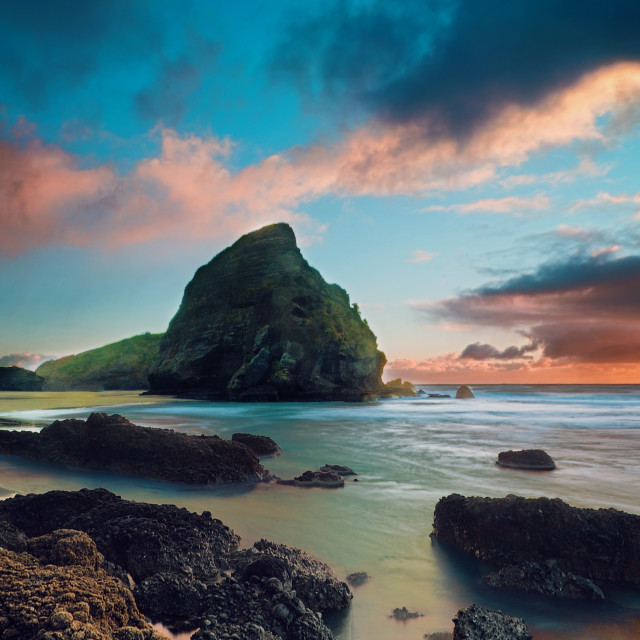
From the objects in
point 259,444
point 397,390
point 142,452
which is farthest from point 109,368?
point 142,452

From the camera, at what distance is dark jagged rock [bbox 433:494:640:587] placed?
12.9 feet

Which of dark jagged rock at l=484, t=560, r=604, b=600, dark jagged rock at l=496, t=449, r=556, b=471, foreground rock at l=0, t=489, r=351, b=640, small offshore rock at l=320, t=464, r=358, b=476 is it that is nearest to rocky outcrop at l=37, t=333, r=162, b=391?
small offshore rock at l=320, t=464, r=358, b=476

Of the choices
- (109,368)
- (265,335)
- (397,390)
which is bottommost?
(397,390)

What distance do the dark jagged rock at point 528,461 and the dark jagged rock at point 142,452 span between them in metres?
5.17

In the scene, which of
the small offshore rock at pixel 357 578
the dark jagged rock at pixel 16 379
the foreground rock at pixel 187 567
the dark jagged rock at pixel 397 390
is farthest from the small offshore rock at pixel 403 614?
the dark jagged rock at pixel 16 379

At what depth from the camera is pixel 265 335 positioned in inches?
1639

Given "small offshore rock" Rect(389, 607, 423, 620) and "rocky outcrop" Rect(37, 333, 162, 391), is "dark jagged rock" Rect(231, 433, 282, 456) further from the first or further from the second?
"rocky outcrop" Rect(37, 333, 162, 391)

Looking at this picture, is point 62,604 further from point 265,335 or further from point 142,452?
point 265,335

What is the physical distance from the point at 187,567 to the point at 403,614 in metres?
1.70

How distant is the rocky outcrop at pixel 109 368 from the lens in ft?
291

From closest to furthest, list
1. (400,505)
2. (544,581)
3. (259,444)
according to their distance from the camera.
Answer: (544,581) < (400,505) < (259,444)

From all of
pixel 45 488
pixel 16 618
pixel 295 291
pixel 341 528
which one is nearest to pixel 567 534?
pixel 341 528

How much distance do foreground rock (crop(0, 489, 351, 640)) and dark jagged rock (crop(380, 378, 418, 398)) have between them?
55.7m

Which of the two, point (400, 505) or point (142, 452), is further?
point (142, 452)
